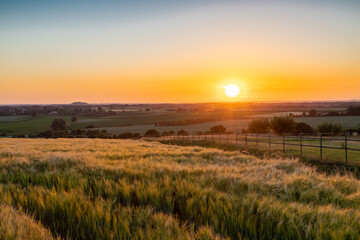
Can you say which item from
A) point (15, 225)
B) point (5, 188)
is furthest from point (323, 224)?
point (5, 188)

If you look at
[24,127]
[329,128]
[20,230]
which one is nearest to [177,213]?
[20,230]

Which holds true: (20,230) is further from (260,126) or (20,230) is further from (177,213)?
(260,126)

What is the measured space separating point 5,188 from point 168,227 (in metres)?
2.63

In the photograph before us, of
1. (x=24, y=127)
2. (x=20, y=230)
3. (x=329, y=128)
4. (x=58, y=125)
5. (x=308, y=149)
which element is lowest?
(x=24, y=127)

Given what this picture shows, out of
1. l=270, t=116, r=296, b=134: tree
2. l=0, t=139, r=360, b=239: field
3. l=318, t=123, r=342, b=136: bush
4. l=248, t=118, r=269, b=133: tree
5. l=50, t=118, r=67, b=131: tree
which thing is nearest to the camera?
l=0, t=139, r=360, b=239: field

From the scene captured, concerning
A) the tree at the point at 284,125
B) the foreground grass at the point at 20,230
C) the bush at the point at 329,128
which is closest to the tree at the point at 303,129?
the bush at the point at 329,128

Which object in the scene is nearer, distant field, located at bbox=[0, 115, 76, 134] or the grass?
the grass

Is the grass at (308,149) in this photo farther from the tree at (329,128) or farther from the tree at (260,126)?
the tree at (260,126)

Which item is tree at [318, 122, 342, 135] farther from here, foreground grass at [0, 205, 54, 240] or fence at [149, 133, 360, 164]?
foreground grass at [0, 205, 54, 240]

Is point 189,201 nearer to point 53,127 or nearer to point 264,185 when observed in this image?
point 264,185

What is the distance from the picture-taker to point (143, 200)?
9.41ft

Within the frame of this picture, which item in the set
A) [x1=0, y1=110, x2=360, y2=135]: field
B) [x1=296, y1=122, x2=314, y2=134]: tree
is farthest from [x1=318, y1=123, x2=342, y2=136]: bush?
[x1=296, y1=122, x2=314, y2=134]: tree

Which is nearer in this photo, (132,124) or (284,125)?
(284,125)

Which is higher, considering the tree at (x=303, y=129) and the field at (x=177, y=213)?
the field at (x=177, y=213)
